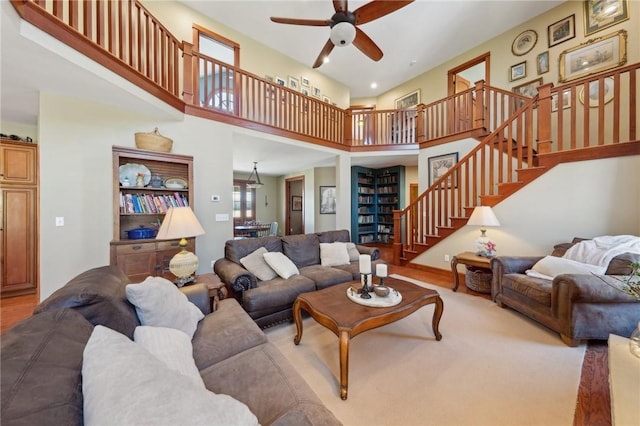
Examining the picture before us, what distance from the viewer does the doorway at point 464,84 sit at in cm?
457

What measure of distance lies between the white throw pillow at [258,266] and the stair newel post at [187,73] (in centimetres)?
237

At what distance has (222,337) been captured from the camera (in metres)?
1.44

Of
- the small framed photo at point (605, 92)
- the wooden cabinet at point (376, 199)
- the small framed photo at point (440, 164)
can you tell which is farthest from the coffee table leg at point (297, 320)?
the wooden cabinet at point (376, 199)

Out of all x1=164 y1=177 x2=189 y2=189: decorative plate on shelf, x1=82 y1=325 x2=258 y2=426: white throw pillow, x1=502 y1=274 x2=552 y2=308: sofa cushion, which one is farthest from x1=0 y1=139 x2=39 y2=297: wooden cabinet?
x1=502 y1=274 x2=552 y2=308: sofa cushion

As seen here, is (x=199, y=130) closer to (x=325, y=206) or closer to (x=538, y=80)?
(x=325, y=206)

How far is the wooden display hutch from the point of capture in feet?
8.69

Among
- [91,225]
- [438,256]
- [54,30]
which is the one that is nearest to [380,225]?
[438,256]

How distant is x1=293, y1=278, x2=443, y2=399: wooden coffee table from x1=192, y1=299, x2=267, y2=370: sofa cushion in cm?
47

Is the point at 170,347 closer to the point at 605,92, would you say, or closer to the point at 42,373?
the point at 42,373

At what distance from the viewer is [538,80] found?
4395 millimetres

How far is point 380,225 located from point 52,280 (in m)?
6.90

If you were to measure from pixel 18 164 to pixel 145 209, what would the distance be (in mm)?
A: 1784

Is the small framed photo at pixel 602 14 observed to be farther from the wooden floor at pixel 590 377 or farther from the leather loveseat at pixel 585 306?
the wooden floor at pixel 590 377

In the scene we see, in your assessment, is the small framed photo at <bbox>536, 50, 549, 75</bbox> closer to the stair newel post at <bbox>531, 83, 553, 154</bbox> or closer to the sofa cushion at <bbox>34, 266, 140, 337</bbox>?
the stair newel post at <bbox>531, 83, 553, 154</bbox>
